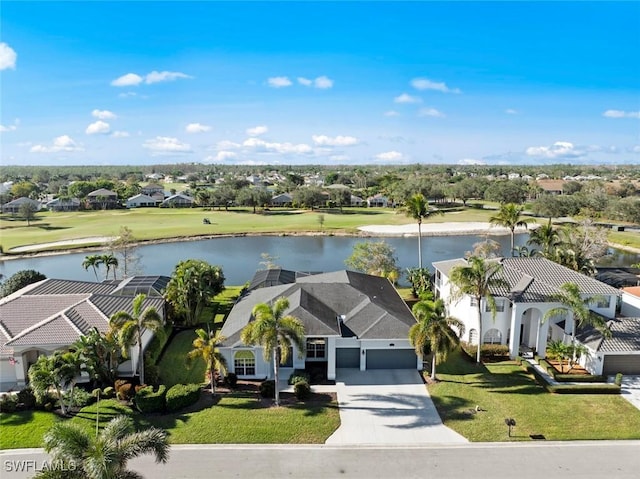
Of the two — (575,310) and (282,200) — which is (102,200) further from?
(575,310)

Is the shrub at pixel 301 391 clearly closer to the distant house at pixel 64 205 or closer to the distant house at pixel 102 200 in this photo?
the distant house at pixel 64 205

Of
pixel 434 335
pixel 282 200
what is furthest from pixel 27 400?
pixel 282 200

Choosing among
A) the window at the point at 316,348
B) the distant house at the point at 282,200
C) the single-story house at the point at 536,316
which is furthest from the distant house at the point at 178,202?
the window at the point at 316,348

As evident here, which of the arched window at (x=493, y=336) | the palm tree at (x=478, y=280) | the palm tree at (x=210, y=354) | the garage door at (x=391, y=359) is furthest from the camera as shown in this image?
the arched window at (x=493, y=336)

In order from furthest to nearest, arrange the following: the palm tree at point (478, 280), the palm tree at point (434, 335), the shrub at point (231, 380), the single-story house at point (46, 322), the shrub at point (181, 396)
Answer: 1. the palm tree at point (478, 280)
2. the shrub at point (231, 380)
3. the single-story house at point (46, 322)
4. the palm tree at point (434, 335)
5. the shrub at point (181, 396)

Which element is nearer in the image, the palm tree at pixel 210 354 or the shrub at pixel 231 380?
the palm tree at pixel 210 354

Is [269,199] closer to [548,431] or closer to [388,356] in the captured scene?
[388,356]

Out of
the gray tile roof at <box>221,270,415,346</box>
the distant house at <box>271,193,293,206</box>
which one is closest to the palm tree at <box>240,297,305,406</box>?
the gray tile roof at <box>221,270,415,346</box>

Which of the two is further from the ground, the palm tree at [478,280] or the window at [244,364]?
the palm tree at [478,280]
